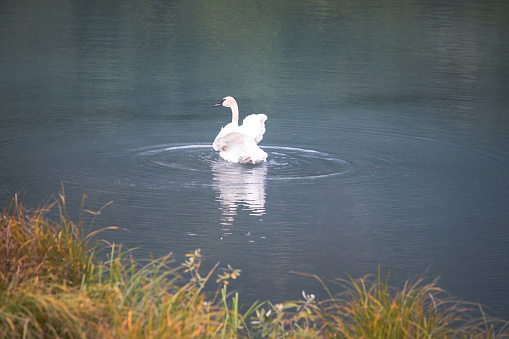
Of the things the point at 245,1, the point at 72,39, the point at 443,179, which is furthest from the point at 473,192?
the point at 245,1

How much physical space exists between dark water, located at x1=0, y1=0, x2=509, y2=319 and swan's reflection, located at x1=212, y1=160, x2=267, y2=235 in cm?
3

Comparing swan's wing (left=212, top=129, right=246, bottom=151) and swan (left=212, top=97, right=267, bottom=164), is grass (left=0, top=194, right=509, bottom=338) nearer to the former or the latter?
swan (left=212, top=97, right=267, bottom=164)

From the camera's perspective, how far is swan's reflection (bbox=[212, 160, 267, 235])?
25.9ft

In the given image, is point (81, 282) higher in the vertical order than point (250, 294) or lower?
higher

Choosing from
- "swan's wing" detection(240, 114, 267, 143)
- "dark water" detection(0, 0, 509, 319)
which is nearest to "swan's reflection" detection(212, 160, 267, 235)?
"dark water" detection(0, 0, 509, 319)

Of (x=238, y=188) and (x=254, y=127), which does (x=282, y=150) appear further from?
(x=238, y=188)

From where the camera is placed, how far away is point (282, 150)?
419 inches

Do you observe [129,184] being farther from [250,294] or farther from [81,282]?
[81,282]

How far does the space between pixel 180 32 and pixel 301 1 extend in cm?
1665

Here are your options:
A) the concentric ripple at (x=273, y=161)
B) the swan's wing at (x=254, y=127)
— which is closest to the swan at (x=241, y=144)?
the swan's wing at (x=254, y=127)

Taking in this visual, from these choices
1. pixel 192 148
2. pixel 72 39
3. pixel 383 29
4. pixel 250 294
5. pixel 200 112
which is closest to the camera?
pixel 250 294

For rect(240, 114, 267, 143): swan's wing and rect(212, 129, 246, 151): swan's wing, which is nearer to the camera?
rect(212, 129, 246, 151): swan's wing

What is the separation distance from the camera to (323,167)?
973 cm

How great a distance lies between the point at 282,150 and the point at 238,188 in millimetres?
2043
